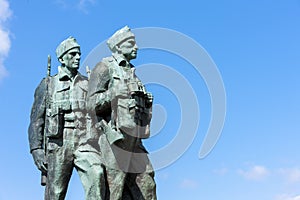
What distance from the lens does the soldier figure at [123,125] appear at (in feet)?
37.1

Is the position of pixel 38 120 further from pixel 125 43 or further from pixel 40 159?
pixel 125 43

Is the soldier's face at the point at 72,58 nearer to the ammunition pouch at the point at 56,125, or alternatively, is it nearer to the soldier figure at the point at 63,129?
the soldier figure at the point at 63,129

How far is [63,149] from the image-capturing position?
11961 millimetres

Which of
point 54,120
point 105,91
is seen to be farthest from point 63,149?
point 105,91

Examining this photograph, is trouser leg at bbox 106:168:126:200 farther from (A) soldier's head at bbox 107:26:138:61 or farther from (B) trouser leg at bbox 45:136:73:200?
(A) soldier's head at bbox 107:26:138:61

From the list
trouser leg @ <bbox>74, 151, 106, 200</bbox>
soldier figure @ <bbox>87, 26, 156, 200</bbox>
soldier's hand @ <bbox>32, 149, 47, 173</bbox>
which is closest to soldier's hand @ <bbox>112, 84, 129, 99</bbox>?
soldier figure @ <bbox>87, 26, 156, 200</bbox>

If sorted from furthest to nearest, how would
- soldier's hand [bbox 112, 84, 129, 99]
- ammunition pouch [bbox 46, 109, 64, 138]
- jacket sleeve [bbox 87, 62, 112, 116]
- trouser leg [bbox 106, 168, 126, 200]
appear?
ammunition pouch [bbox 46, 109, 64, 138], jacket sleeve [bbox 87, 62, 112, 116], soldier's hand [bbox 112, 84, 129, 99], trouser leg [bbox 106, 168, 126, 200]

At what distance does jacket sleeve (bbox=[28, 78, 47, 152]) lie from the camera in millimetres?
12391

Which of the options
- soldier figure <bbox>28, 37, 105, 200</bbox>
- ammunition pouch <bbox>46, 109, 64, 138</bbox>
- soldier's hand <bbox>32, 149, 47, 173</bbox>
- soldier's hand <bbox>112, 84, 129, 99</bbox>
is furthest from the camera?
soldier's hand <bbox>32, 149, 47, 173</bbox>

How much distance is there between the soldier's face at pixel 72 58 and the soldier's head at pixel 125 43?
2.59ft

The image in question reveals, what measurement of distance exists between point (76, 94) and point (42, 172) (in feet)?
5.09

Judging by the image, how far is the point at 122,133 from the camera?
37.0 feet

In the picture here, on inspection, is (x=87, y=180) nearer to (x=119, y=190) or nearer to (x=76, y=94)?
(x=119, y=190)

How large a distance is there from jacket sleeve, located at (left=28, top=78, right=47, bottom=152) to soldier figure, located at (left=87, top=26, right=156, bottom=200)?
1.11 metres
